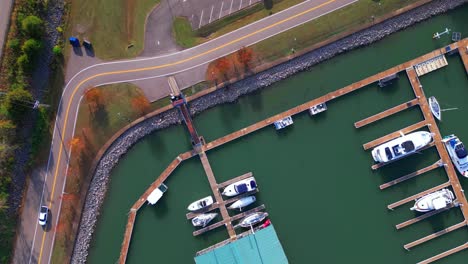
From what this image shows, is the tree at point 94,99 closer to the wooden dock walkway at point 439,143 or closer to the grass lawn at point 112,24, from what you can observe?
the grass lawn at point 112,24

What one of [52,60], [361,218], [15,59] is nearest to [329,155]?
[361,218]

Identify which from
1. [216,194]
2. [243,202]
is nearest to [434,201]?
[243,202]

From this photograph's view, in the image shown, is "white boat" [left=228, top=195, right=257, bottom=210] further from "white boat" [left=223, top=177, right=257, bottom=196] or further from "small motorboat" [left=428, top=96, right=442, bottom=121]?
"small motorboat" [left=428, top=96, right=442, bottom=121]

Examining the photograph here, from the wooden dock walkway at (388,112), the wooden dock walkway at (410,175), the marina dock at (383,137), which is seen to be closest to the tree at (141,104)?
the marina dock at (383,137)

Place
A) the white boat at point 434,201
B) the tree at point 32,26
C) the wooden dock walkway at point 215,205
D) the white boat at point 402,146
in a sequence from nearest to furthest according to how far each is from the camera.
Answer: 1. the tree at point 32,26
2. the white boat at point 402,146
3. the white boat at point 434,201
4. the wooden dock walkway at point 215,205

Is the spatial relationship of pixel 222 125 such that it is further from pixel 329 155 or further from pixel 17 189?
pixel 17 189

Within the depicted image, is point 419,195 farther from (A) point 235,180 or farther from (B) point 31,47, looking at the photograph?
(B) point 31,47

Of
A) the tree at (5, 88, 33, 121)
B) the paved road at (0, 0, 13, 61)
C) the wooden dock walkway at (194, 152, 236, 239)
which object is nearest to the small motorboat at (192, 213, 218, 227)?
the wooden dock walkway at (194, 152, 236, 239)
